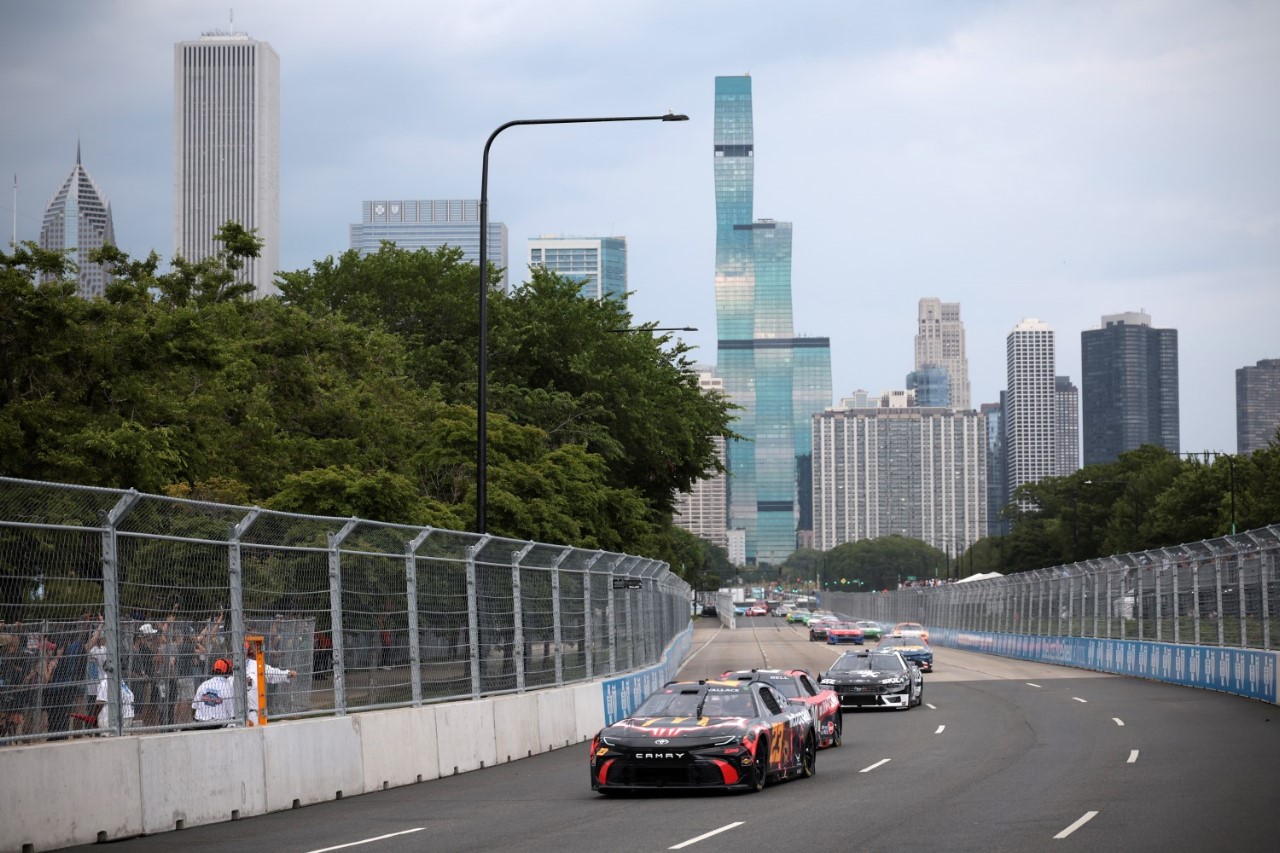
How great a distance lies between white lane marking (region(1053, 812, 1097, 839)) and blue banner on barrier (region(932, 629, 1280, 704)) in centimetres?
1847

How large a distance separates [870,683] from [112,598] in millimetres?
19915

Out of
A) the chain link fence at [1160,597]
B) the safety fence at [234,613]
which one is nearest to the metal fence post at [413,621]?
the safety fence at [234,613]

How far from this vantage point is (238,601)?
50.9 ft

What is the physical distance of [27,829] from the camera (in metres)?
12.1

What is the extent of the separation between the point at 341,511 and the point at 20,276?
8.38 meters

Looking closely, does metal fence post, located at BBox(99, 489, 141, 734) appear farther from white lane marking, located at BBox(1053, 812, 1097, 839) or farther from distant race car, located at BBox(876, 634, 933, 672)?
distant race car, located at BBox(876, 634, 933, 672)

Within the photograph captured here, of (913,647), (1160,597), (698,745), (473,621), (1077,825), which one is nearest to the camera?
(1077,825)

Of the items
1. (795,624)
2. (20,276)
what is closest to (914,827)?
(20,276)

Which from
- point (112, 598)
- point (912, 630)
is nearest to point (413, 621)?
point (112, 598)

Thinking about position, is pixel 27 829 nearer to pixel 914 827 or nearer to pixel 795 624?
pixel 914 827

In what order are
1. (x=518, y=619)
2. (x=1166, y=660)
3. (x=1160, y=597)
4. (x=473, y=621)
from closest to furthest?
(x=473, y=621)
(x=518, y=619)
(x=1166, y=660)
(x=1160, y=597)

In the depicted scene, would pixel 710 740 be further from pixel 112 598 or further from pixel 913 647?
pixel 913 647

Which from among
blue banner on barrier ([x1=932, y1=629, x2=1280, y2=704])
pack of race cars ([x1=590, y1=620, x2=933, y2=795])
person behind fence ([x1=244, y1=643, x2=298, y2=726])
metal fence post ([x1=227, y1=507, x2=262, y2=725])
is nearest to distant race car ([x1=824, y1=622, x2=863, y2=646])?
blue banner on barrier ([x1=932, y1=629, x2=1280, y2=704])

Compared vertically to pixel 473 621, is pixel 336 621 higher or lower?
higher
